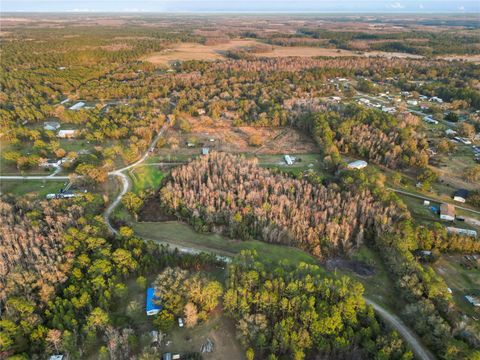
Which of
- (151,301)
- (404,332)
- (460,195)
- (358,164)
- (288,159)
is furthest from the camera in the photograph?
(288,159)

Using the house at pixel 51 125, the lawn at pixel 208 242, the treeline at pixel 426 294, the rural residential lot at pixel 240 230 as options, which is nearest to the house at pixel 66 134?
the rural residential lot at pixel 240 230

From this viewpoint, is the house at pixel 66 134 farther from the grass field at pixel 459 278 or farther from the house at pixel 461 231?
the house at pixel 461 231

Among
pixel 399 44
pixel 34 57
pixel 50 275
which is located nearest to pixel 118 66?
pixel 34 57

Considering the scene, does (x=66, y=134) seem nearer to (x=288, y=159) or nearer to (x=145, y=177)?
(x=145, y=177)

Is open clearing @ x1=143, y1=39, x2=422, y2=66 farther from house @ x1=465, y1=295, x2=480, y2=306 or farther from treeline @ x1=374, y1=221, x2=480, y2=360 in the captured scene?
house @ x1=465, y1=295, x2=480, y2=306

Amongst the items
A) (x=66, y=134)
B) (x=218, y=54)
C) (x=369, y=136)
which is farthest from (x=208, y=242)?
(x=218, y=54)

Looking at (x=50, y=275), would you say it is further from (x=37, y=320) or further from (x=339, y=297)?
(x=339, y=297)
